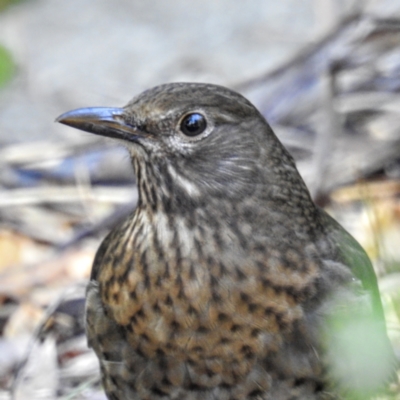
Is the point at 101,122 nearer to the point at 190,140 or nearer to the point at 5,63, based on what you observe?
the point at 190,140

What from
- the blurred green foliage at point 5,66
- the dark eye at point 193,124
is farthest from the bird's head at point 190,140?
the blurred green foliage at point 5,66

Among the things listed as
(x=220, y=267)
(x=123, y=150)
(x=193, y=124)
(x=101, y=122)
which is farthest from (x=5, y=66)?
(x=123, y=150)

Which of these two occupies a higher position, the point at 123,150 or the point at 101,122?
the point at 123,150

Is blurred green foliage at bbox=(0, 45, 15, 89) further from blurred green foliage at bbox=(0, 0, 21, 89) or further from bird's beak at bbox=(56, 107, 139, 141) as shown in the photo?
bird's beak at bbox=(56, 107, 139, 141)

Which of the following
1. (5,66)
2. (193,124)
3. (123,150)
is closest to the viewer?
(5,66)

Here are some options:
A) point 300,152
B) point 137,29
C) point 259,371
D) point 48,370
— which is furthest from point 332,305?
point 137,29

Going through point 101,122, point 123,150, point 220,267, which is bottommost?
point 220,267

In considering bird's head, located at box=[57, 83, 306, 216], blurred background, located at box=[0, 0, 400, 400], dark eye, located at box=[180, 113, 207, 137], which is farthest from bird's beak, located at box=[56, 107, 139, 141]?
blurred background, located at box=[0, 0, 400, 400]

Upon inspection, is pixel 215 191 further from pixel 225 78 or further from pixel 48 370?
pixel 225 78
